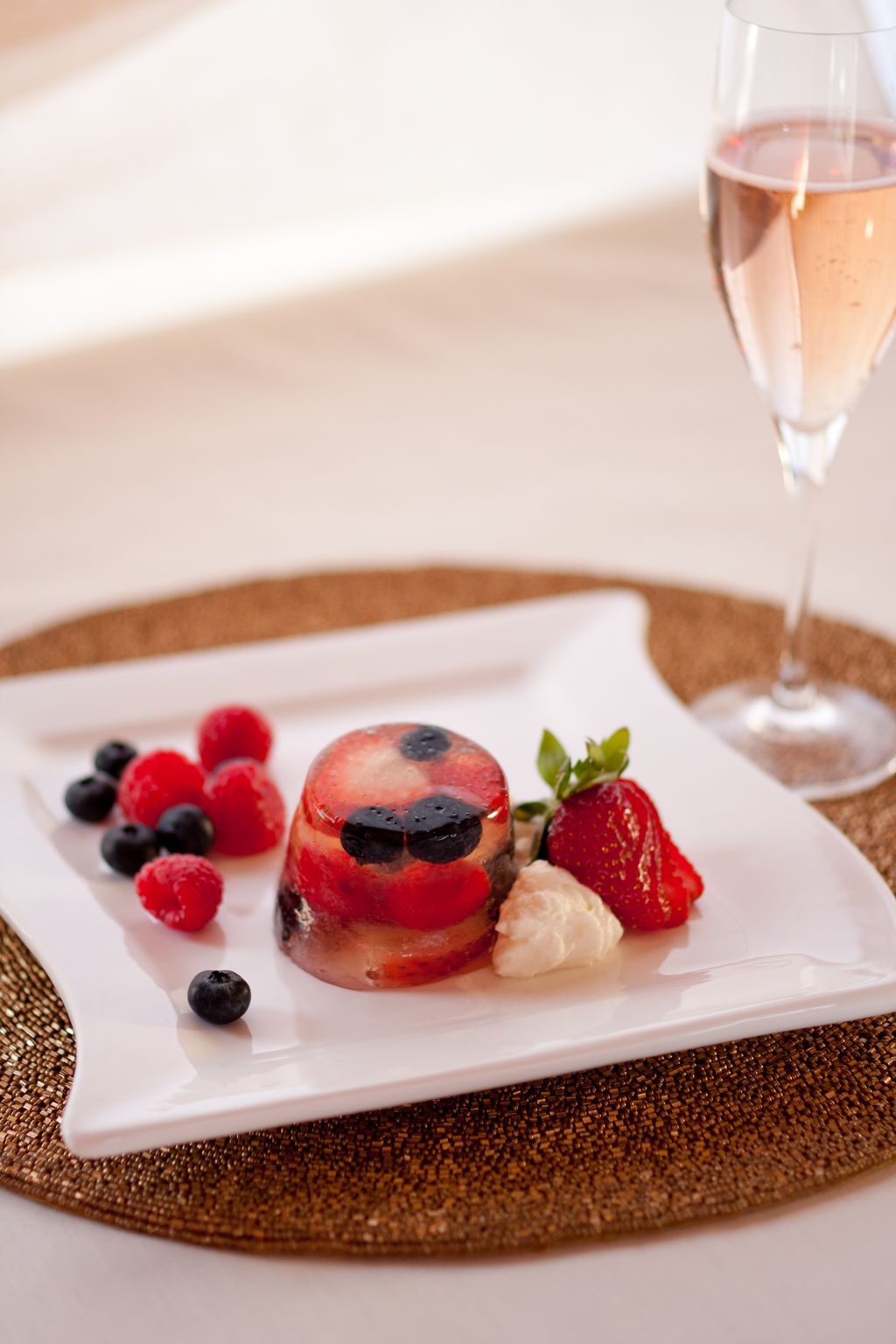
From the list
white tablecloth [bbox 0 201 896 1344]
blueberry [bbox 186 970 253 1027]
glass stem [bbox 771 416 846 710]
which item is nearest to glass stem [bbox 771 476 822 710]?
glass stem [bbox 771 416 846 710]

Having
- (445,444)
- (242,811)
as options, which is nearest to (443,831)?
(242,811)

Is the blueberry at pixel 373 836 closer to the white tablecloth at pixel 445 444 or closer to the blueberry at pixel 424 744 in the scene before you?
the blueberry at pixel 424 744

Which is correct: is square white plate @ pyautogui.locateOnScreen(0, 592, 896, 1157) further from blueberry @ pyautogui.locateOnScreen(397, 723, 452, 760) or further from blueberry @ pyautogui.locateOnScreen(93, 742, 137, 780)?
blueberry @ pyautogui.locateOnScreen(397, 723, 452, 760)

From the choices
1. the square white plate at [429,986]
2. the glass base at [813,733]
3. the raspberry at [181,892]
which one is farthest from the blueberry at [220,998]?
the glass base at [813,733]

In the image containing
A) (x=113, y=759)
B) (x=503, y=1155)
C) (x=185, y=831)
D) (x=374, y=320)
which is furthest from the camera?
(x=374, y=320)

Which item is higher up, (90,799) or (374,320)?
(90,799)

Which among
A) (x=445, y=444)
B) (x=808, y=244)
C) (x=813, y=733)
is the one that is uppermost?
(x=808, y=244)

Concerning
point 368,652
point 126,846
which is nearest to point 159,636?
point 368,652

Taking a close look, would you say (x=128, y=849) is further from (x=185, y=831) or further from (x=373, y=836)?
(x=373, y=836)
